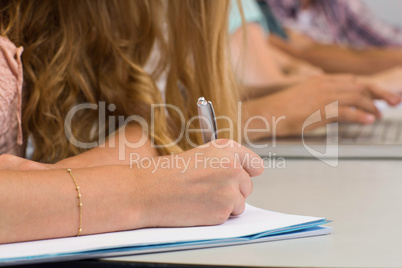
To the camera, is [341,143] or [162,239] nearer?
[162,239]

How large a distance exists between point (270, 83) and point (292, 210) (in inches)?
35.4

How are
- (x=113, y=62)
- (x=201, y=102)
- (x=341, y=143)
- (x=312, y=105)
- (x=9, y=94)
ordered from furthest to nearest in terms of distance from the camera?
(x=312, y=105)
(x=341, y=143)
(x=113, y=62)
(x=9, y=94)
(x=201, y=102)

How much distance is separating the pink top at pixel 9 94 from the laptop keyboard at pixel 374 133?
2.11 ft

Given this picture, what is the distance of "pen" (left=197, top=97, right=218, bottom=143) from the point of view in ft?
2.12

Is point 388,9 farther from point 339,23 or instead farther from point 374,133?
point 374,133

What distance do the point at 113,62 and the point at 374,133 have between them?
21.7 inches

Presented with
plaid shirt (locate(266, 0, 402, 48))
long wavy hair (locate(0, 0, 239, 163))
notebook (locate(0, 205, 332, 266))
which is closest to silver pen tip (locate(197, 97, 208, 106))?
notebook (locate(0, 205, 332, 266))

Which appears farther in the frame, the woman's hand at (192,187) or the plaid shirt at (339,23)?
the plaid shirt at (339,23)

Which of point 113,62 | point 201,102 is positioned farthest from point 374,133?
point 201,102

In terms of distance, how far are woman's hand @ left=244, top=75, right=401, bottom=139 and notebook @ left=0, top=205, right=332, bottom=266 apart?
2.35 ft

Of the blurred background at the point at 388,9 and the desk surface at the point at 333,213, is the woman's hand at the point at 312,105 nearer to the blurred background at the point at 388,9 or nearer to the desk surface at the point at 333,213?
the desk surface at the point at 333,213

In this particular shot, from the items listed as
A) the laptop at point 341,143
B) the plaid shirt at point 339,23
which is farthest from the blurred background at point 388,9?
the laptop at point 341,143

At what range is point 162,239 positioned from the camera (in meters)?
0.51

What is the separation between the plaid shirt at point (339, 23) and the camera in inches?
64.7
